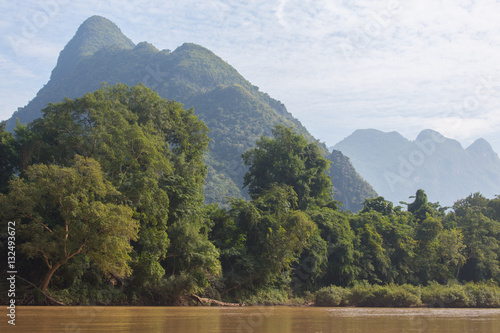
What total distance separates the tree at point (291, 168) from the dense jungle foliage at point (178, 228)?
0.11 metres

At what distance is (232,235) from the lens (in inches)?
1169

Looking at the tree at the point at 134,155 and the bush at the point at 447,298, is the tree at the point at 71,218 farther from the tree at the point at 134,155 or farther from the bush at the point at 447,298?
the bush at the point at 447,298

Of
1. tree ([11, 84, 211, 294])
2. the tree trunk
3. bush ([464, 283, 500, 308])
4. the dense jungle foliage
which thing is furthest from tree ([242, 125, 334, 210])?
the tree trunk

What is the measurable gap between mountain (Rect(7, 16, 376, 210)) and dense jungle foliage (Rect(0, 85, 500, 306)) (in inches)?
1780

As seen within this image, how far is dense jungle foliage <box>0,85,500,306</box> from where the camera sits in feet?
64.0

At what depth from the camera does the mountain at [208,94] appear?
332 feet

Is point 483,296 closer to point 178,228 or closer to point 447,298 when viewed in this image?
point 447,298

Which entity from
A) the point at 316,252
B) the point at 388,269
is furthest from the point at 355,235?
the point at 316,252

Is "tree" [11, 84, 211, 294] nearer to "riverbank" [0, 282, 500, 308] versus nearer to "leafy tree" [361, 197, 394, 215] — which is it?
"riverbank" [0, 282, 500, 308]

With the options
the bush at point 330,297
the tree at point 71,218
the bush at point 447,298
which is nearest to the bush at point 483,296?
the bush at point 447,298

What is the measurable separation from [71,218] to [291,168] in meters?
20.5

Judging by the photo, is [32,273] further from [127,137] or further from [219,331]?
[219,331]

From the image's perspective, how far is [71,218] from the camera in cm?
1925

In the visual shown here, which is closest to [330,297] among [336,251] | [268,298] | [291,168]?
[268,298]
